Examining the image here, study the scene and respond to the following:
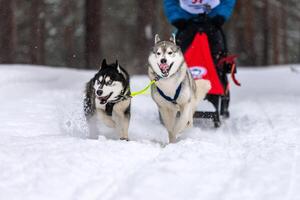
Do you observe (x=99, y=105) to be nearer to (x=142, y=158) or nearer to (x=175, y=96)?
(x=175, y=96)

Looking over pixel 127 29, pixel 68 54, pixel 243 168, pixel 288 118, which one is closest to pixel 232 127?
pixel 288 118

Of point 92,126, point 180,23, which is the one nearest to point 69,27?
point 180,23

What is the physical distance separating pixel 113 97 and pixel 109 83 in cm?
15

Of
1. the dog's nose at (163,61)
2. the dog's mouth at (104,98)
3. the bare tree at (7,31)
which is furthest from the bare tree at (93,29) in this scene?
the dog's nose at (163,61)

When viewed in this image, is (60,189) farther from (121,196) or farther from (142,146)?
(142,146)

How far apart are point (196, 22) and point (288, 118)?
176cm

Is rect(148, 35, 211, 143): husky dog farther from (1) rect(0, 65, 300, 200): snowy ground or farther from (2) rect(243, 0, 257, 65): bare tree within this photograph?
(2) rect(243, 0, 257, 65): bare tree

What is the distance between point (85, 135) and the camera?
4887mm

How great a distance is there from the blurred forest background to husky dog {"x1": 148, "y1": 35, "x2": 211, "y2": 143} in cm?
939

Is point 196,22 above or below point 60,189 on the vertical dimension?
above

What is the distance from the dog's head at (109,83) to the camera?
438 centimetres

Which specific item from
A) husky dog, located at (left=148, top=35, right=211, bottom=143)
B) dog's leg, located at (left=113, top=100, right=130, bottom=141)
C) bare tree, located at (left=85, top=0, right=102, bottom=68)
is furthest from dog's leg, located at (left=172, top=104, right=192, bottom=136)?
bare tree, located at (left=85, top=0, right=102, bottom=68)

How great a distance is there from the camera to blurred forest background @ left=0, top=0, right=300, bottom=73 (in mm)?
14688

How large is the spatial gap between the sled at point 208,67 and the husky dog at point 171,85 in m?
0.79
